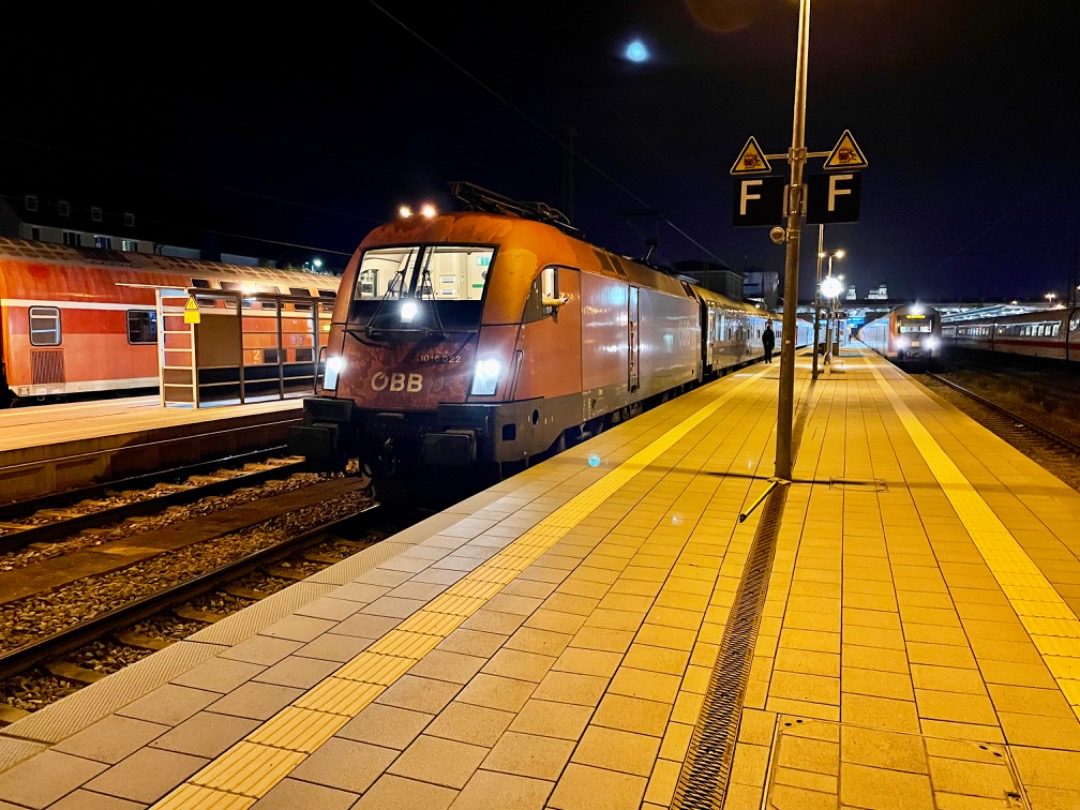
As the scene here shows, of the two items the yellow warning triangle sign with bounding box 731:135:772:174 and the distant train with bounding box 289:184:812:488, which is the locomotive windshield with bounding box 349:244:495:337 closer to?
the distant train with bounding box 289:184:812:488

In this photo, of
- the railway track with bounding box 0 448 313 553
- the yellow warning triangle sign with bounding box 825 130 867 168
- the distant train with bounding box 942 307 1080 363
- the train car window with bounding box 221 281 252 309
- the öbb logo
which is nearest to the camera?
the yellow warning triangle sign with bounding box 825 130 867 168

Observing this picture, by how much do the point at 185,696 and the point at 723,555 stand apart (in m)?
3.83

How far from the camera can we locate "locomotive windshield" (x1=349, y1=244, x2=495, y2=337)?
8.05 meters

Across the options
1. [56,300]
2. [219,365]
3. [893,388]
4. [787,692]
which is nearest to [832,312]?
[893,388]

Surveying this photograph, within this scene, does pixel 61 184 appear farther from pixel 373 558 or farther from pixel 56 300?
pixel 373 558

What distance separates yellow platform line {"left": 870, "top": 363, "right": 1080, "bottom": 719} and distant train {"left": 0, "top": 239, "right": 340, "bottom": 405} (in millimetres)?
11613

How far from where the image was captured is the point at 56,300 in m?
14.8

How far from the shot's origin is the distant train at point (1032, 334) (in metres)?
28.8

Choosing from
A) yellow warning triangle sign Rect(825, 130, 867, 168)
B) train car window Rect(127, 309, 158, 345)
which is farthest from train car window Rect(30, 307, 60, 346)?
yellow warning triangle sign Rect(825, 130, 867, 168)

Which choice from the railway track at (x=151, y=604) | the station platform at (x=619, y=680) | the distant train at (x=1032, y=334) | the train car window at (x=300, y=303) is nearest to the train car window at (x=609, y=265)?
the railway track at (x=151, y=604)

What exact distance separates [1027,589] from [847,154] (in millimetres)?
5006

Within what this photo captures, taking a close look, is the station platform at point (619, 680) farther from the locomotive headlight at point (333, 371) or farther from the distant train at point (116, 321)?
the distant train at point (116, 321)

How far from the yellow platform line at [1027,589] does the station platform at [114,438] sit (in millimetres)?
11141

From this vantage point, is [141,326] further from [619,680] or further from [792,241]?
[619,680]
